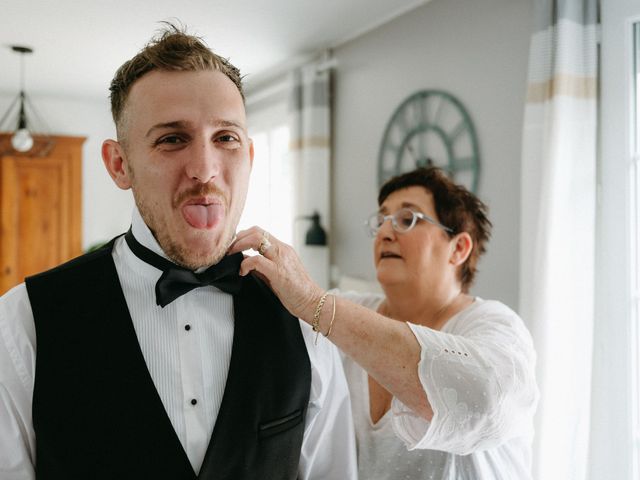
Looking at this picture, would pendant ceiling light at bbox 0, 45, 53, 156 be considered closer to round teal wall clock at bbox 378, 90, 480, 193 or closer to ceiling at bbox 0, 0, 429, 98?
ceiling at bbox 0, 0, 429, 98

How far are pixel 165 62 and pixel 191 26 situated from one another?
10.6 feet

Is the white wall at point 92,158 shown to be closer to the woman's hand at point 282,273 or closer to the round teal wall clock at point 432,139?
the round teal wall clock at point 432,139

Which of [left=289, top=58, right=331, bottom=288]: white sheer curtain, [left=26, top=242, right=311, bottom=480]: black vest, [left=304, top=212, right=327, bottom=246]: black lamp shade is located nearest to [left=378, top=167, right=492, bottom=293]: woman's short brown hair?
[left=26, top=242, right=311, bottom=480]: black vest

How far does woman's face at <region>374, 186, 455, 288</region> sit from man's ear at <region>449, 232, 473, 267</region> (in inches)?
0.6

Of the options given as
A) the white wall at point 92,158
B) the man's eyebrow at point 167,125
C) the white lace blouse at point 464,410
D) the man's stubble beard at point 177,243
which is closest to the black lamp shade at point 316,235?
the white lace blouse at point 464,410

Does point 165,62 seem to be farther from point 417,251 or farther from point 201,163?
point 417,251

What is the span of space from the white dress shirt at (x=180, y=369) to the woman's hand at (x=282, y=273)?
0.31 feet

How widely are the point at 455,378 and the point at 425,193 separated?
2.52 ft

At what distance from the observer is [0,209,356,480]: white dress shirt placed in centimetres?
105

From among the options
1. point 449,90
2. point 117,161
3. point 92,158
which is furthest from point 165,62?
point 92,158

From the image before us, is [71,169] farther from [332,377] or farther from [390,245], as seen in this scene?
[332,377]

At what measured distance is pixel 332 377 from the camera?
4.60ft

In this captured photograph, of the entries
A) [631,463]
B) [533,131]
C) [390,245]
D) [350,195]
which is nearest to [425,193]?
[390,245]

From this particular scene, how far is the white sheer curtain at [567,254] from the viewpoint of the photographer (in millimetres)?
2521
